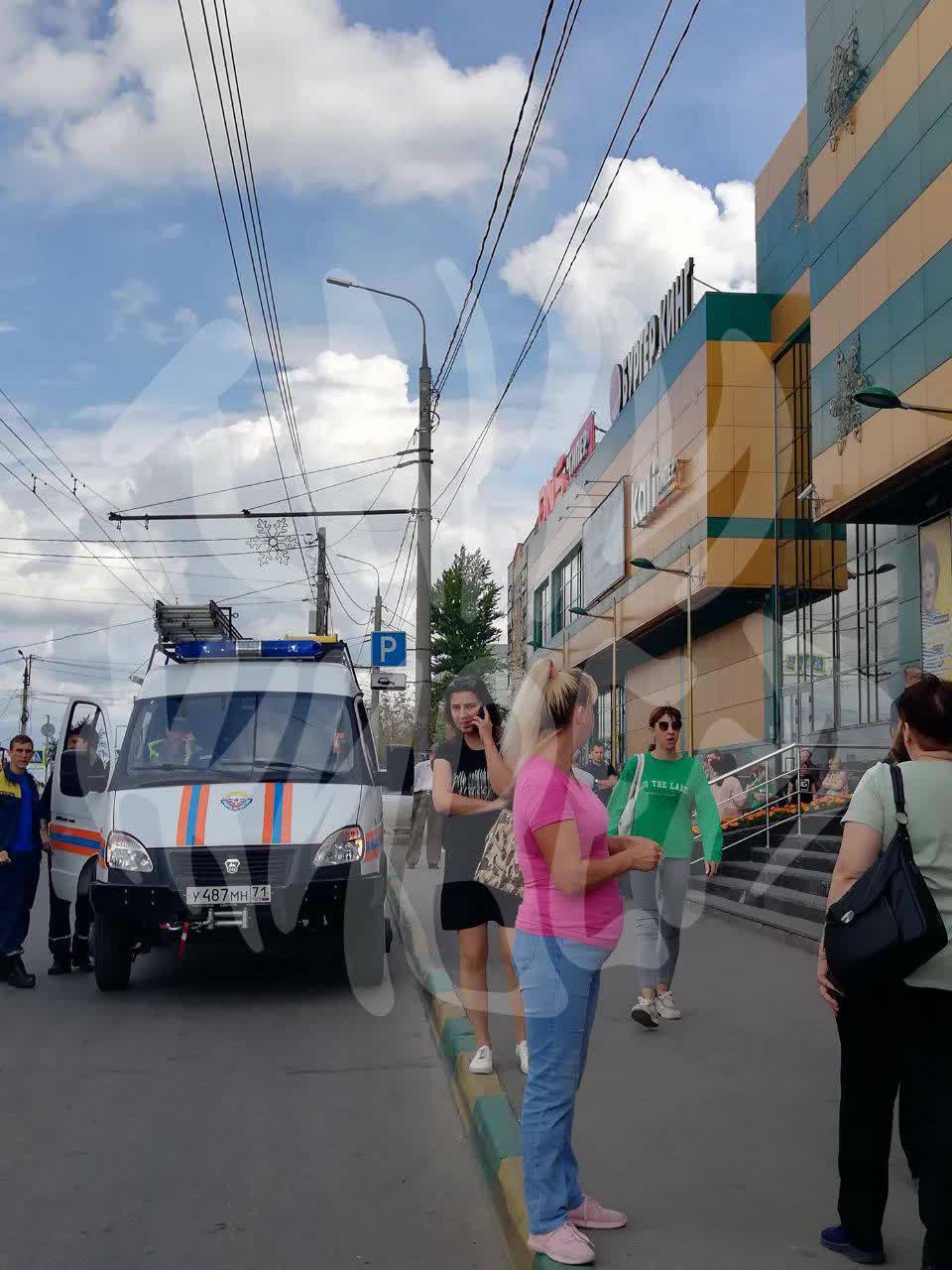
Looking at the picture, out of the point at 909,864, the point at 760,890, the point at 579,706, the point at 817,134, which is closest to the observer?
the point at 909,864

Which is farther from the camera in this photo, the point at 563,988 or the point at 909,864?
the point at 563,988

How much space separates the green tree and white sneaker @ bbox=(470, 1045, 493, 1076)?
6262 centimetres

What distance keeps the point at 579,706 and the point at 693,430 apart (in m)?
27.2

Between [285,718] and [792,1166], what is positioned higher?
[285,718]

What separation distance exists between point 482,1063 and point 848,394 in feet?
48.2

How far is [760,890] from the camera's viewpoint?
522 inches

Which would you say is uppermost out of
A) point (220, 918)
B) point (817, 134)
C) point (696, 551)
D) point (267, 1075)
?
point (817, 134)

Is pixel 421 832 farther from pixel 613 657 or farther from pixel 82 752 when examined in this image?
pixel 613 657

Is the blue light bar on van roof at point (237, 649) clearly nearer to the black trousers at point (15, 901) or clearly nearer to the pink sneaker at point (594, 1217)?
the black trousers at point (15, 901)

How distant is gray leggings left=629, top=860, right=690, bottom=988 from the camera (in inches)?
282

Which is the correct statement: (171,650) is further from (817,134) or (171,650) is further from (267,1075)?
(817,134)

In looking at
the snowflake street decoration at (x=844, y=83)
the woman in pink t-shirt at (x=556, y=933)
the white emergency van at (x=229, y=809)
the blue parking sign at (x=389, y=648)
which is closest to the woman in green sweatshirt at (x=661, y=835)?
the white emergency van at (x=229, y=809)

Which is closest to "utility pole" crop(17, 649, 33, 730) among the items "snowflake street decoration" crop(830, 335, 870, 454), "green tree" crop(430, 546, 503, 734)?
"green tree" crop(430, 546, 503, 734)

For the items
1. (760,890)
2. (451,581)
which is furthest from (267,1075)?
(451,581)
